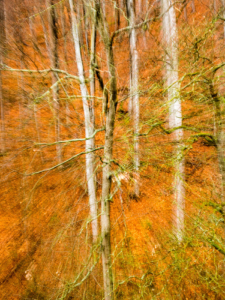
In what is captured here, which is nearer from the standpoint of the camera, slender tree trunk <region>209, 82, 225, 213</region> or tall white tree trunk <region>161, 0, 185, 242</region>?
slender tree trunk <region>209, 82, 225, 213</region>

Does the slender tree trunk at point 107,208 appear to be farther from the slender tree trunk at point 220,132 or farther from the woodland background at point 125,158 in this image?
the slender tree trunk at point 220,132

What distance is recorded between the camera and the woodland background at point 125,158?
3328 millimetres

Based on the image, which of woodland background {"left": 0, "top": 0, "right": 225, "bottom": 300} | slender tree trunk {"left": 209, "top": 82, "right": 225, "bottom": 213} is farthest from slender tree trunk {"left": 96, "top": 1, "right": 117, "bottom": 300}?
slender tree trunk {"left": 209, "top": 82, "right": 225, "bottom": 213}

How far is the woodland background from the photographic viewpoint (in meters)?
3.33

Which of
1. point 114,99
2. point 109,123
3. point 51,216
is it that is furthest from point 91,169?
point 51,216

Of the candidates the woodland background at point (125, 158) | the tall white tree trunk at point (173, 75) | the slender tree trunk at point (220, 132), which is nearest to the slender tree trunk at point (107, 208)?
the woodland background at point (125, 158)

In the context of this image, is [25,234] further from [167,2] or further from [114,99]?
[167,2]

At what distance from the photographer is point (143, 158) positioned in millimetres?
5012

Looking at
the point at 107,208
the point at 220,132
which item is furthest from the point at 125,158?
the point at 220,132

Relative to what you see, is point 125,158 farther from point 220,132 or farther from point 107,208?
point 220,132

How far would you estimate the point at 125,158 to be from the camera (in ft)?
11.8

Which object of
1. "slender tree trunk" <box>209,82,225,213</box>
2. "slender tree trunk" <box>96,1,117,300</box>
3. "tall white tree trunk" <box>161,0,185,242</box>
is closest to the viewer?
"slender tree trunk" <box>96,1,117,300</box>

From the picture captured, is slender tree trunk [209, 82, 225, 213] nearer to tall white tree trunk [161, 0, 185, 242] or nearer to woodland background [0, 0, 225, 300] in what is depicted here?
woodland background [0, 0, 225, 300]

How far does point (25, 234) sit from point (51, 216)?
176cm
